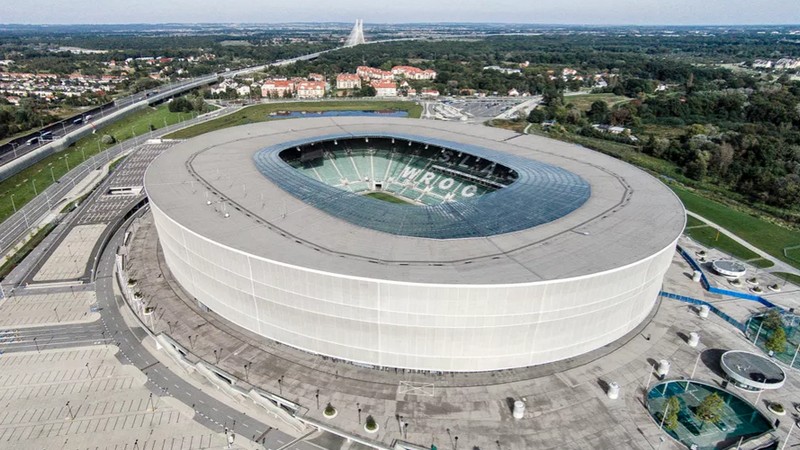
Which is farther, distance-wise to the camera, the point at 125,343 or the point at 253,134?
the point at 253,134

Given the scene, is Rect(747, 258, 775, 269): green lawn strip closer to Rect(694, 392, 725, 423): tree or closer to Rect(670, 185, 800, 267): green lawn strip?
Rect(670, 185, 800, 267): green lawn strip

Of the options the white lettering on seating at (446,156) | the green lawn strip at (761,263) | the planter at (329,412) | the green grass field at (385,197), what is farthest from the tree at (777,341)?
the green grass field at (385,197)

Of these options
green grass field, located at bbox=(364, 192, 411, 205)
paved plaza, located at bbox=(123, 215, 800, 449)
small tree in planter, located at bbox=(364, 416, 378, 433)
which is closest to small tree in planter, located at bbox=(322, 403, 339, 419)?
paved plaza, located at bbox=(123, 215, 800, 449)

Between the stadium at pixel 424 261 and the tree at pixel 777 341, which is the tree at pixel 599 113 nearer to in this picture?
the stadium at pixel 424 261

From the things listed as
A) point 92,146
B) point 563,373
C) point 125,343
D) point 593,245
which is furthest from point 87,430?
point 92,146

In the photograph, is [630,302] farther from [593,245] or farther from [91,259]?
[91,259]

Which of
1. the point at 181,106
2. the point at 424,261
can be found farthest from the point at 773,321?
the point at 181,106
